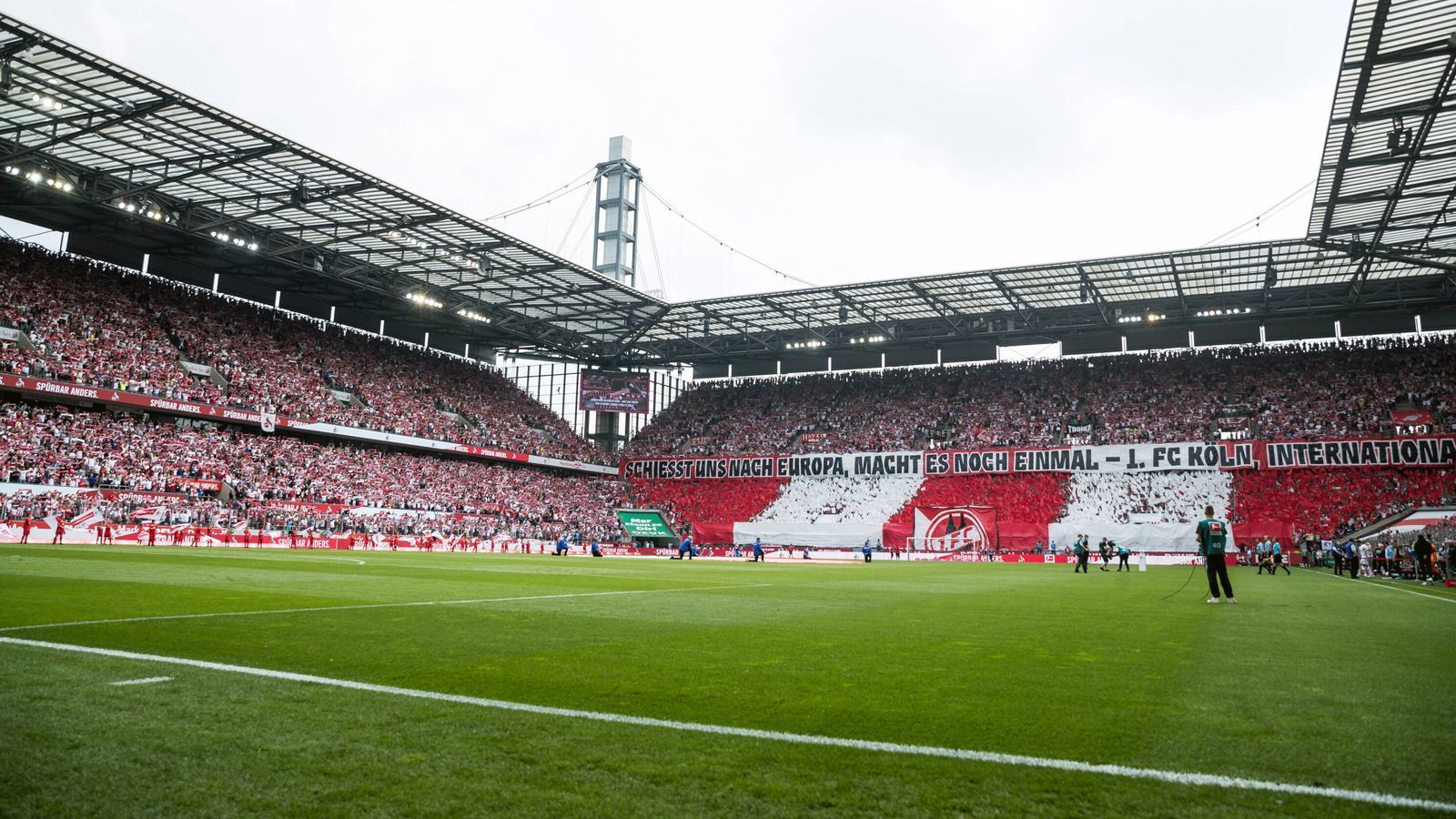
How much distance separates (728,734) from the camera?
4484mm

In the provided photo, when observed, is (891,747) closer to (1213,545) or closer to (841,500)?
(1213,545)

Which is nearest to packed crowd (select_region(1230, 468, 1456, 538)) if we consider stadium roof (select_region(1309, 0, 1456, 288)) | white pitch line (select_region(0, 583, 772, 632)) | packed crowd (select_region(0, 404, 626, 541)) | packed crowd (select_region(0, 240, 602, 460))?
stadium roof (select_region(1309, 0, 1456, 288))

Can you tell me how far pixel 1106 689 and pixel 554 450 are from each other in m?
60.8

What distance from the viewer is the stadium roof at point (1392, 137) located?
22.1 m

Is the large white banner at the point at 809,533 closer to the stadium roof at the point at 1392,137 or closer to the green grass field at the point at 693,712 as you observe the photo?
the stadium roof at the point at 1392,137

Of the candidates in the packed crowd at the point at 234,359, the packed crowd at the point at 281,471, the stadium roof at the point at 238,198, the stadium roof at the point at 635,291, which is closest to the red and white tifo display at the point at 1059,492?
the stadium roof at the point at 635,291

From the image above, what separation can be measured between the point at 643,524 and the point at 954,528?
66.1 feet

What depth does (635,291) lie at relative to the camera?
175ft

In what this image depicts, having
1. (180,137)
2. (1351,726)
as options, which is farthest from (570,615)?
(180,137)

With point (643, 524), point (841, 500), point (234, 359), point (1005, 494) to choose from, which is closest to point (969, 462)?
point (1005, 494)

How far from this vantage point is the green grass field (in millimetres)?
3457

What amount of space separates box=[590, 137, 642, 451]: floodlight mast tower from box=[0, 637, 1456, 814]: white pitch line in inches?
2980

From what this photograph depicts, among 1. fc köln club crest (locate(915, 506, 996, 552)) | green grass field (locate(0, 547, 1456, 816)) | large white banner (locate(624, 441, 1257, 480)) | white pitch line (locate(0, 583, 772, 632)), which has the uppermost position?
large white banner (locate(624, 441, 1257, 480))

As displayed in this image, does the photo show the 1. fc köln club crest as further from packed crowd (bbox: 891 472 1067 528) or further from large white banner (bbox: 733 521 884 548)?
large white banner (bbox: 733 521 884 548)
